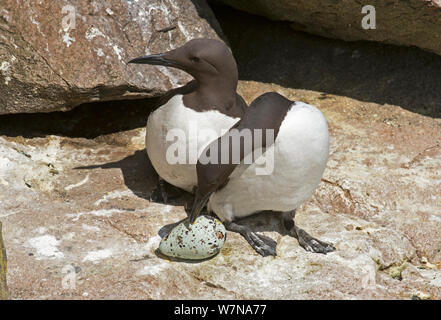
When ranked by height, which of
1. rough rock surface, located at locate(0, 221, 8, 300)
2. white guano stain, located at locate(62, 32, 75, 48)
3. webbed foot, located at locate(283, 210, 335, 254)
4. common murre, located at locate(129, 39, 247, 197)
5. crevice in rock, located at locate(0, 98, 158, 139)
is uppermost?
white guano stain, located at locate(62, 32, 75, 48)

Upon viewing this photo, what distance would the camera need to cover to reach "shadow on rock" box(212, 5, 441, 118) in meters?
7.48

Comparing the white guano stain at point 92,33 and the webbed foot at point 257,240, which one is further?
the white guano stain at point 92,33

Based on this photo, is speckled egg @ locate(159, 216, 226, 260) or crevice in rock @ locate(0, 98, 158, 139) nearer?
speckled egg @ locate(159, 216, 226, 260)

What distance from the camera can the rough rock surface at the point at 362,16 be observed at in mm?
6668

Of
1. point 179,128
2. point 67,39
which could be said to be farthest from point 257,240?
point 67,39

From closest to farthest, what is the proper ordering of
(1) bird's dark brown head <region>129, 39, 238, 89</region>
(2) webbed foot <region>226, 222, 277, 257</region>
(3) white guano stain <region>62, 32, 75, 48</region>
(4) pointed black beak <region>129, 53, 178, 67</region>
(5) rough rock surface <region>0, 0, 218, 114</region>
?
(2) webbed foot <region>226, 222, 277, 257</region> < (1) bird's dark brown head <region>129, 39, 238, 89</region> < (4) pointed black beak <region>129, 53, 178, 67</region> < (5) rough rock surface <region>0, 0, 218, 114</region> < (3) white guano stain <region>62, 32, 75, 48</region>

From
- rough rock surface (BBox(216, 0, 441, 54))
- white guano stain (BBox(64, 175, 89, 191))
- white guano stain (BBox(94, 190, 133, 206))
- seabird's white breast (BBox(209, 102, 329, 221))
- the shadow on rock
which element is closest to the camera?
seabird's white breast (BBox(209, 102, 329, 221))

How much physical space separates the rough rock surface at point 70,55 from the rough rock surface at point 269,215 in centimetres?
59

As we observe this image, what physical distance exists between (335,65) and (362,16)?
3.43 feet

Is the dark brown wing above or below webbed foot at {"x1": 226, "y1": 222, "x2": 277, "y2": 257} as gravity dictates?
above

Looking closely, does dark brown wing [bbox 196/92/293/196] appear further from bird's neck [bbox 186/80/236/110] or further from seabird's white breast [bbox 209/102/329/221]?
bird's neck [bbox 186/80/236/110]

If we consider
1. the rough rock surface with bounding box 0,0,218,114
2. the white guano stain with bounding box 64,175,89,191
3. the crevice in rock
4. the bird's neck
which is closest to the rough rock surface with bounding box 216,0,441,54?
the rough rock surface with bounding box 0,0,218,114

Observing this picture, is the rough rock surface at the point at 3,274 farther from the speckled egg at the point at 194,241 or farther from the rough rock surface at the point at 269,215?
the speckled egg at the point at 194,241

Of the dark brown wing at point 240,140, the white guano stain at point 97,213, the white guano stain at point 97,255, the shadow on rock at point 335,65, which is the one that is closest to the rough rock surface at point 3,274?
the white guano stain at point 97,255
